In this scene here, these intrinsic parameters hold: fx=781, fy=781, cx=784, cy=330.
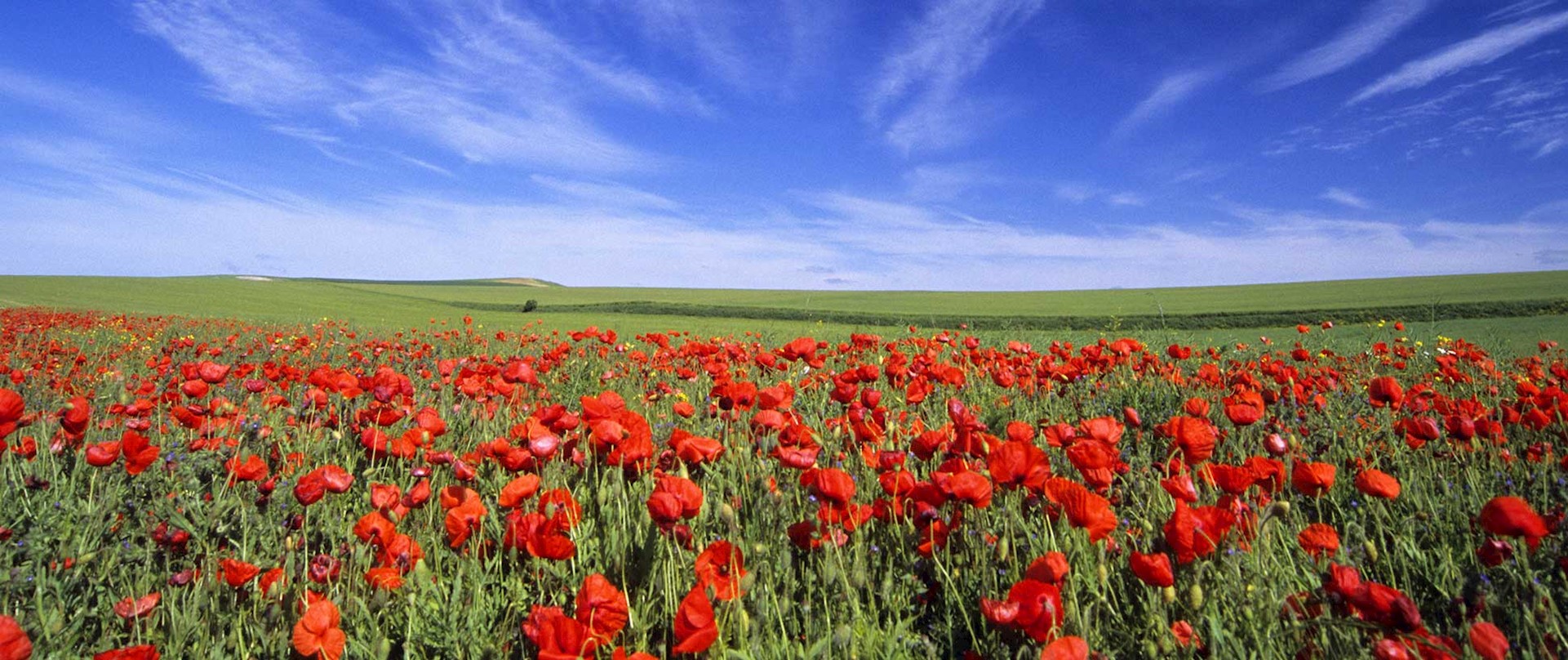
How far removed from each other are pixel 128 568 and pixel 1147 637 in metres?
2.73

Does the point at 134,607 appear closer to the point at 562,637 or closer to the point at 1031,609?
the point at 562,637

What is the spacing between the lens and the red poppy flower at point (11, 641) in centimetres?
118

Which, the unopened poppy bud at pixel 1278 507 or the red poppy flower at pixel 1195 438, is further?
the red poppy flower at pixel 1195 438

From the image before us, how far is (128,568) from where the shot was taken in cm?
225

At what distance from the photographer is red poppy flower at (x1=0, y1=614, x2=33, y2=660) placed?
46.5 inches

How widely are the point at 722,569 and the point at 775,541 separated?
1.20ft

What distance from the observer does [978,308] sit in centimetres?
4347

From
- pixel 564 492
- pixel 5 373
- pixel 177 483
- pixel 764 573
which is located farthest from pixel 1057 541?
pixel 5 373

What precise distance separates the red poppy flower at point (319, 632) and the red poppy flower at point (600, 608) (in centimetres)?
50

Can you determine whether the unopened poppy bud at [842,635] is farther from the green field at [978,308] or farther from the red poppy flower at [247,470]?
the green field at [978,308]

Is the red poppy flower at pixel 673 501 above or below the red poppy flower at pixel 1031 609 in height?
above

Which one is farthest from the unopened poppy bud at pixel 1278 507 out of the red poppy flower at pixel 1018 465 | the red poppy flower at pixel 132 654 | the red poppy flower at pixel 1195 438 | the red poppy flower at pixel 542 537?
the red poppy flower at pixel 132 654

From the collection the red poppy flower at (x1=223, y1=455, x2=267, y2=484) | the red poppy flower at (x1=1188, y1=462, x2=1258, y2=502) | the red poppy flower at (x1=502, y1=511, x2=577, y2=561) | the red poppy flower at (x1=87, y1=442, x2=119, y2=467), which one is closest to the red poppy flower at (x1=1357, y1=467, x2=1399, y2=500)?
the red poppy flower at (x1=1188, y1=462, x2=1258, y2=502)

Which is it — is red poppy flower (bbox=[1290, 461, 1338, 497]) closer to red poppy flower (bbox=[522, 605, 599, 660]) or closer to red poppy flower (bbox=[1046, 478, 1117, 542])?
red poppy flower (bbox=[1046, 478, 1117, 542])
